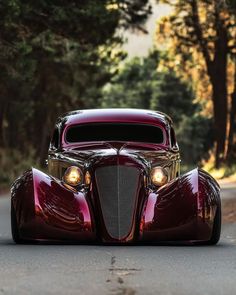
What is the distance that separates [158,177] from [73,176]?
1.13 meters

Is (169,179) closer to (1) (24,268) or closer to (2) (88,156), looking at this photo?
(2) (88,156)

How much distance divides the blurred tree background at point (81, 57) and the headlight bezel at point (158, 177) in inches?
414

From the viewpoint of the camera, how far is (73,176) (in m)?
10.1

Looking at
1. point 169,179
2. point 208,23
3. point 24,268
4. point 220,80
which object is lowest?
point 24,268

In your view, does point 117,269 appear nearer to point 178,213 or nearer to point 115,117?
point 178,213

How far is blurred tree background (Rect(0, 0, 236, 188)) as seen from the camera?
2325cm

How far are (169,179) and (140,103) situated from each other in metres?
73.5

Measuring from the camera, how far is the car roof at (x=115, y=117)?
12250 mm

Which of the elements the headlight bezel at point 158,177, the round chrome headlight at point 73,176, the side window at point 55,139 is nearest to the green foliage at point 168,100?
the side window at point 55,139

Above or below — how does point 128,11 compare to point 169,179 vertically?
above

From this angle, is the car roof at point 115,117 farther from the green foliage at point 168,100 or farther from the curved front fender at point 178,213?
the green foliage at point 168,100

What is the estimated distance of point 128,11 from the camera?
34.0 m

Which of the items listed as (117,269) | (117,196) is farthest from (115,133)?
(117,269)

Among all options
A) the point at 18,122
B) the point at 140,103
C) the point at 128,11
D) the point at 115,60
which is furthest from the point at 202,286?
the point at 140,103
